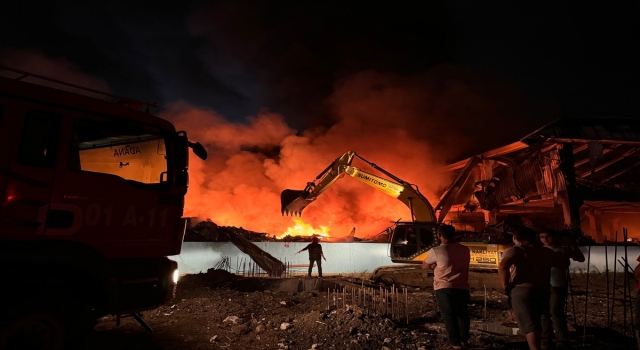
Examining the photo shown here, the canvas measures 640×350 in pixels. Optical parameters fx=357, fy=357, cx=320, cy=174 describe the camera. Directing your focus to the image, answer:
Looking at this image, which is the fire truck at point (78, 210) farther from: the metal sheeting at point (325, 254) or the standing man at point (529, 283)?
the metal sheeting at point (325, 254)

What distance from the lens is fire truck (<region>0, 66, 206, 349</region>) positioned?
3.57m

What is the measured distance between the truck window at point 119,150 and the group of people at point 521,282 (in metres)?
3.89

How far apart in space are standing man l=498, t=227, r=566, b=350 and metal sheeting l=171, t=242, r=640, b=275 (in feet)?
41.8

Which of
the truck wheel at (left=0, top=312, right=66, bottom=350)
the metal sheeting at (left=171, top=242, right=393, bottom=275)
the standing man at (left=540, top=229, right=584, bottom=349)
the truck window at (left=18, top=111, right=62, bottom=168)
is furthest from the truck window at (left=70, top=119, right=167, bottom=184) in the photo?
the metal sheeting at (left=171, top=242, right=393, bottom=275)

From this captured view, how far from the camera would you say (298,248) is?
55.3ft

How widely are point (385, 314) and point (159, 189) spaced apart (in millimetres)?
4635

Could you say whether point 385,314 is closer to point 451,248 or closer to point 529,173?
point 451,248

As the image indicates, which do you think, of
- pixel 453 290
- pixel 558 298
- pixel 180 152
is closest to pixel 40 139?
pixel 180 152

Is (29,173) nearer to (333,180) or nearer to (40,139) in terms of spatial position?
(40,139)

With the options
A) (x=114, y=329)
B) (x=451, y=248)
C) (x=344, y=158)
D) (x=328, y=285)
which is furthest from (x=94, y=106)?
(x=344, y=158)

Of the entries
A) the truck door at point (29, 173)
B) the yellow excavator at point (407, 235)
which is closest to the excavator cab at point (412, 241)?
the yellow excavator at point (407, 235)

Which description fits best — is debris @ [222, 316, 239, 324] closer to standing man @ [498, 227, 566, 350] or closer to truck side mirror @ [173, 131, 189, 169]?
truck side mirror @ [173, 131, 189, 169]

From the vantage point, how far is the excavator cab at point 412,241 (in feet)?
36.7

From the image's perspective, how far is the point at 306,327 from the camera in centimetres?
596
